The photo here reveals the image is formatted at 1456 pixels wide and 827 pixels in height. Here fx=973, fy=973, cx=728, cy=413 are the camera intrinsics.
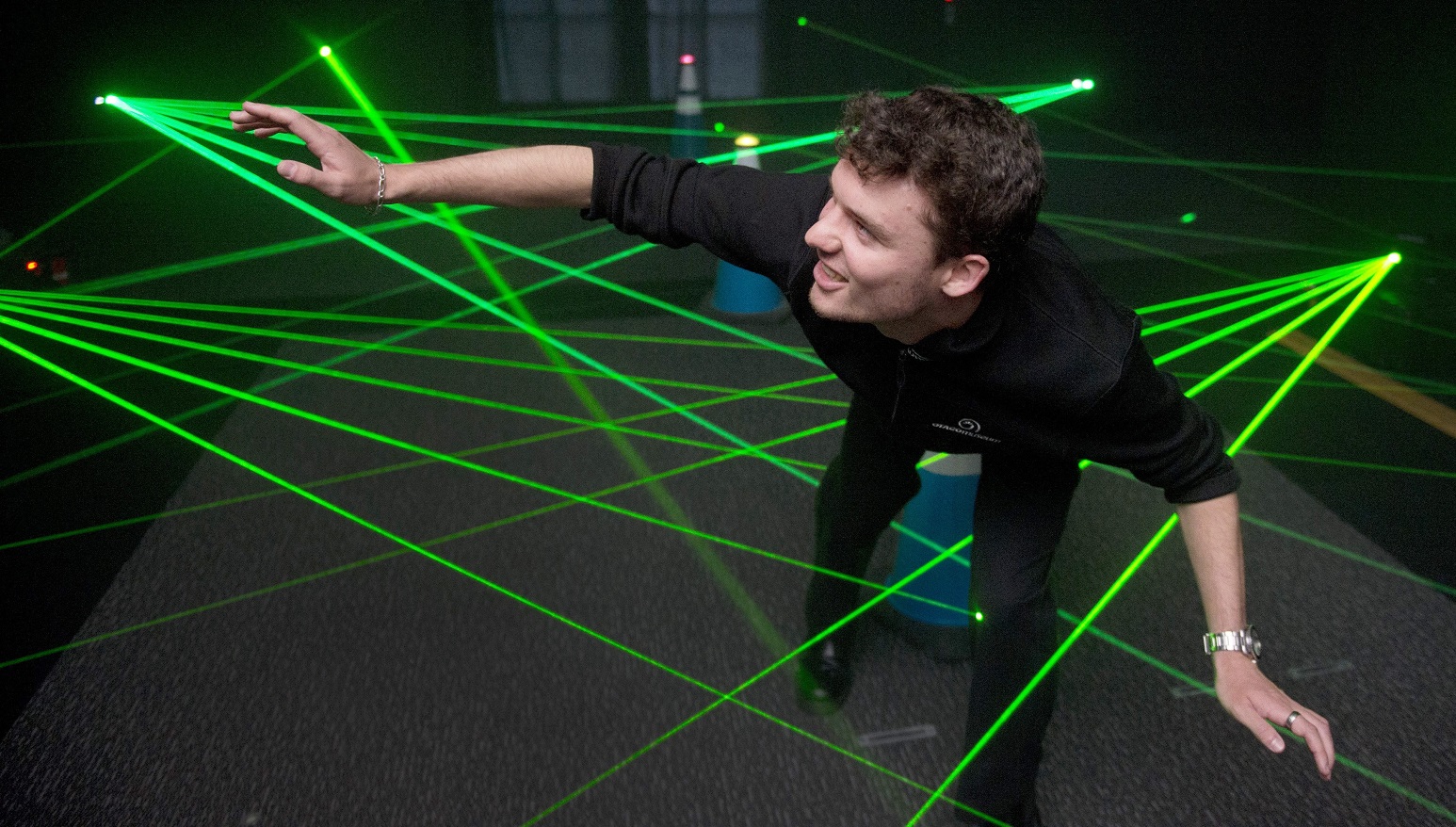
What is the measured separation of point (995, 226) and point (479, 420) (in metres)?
2.18

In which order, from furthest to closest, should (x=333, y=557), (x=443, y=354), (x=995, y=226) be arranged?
1. (x=443, y=354)
2. (x=333, y=557)
3. (x=995, y=226)

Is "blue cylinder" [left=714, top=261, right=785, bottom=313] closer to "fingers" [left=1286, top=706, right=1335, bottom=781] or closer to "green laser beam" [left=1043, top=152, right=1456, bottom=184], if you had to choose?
"green laser beam" [left=1043, top=152, right=1456, bottom=184]

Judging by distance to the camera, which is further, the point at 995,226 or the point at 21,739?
the point at 21,739

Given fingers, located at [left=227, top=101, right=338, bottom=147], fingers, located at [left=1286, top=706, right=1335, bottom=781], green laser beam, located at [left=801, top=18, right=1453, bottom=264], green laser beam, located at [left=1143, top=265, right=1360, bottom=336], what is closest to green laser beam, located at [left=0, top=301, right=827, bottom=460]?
fingers, located at [left=227, top=101, right=338, bottom=147]

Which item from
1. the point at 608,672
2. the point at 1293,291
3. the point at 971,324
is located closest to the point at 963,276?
the point at 971,324

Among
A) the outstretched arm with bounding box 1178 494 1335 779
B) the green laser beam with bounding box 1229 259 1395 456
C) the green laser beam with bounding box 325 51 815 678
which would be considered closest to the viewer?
the outstretched arm with bounding box 1178 494 1335 779

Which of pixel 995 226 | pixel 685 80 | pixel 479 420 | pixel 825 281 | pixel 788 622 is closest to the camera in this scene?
pixel 995 226

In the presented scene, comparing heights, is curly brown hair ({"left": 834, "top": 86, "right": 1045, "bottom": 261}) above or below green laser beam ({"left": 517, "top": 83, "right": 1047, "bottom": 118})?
above

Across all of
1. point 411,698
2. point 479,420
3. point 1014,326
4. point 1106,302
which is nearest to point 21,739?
point 411,698

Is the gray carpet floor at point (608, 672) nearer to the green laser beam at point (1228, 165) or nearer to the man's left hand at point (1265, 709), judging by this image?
the man's left hand at point (1265, 709)

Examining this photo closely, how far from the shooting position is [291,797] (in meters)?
1.81

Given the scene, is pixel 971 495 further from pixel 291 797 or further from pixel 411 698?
pixel 291 797

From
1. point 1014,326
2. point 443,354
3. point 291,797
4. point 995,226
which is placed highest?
point 995,226

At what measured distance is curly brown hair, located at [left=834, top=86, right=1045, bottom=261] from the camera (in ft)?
3.83
